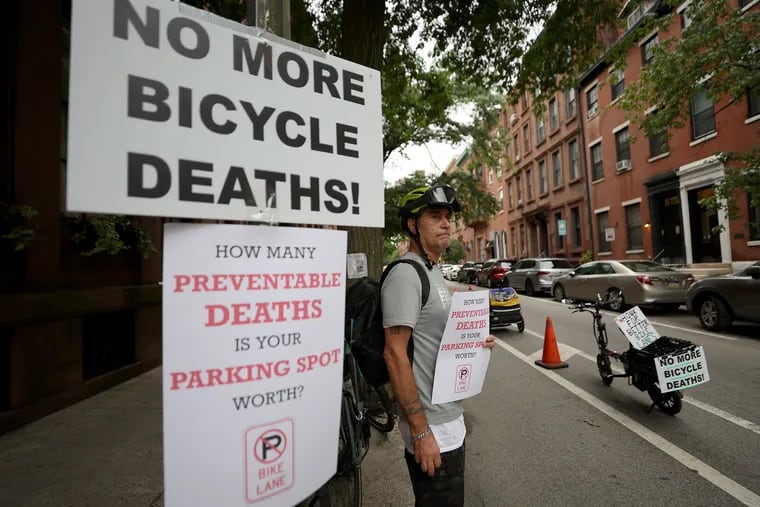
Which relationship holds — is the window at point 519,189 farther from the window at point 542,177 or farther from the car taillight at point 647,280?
the car taillight at point 647,280

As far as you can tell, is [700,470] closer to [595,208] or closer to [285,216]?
[285,216]

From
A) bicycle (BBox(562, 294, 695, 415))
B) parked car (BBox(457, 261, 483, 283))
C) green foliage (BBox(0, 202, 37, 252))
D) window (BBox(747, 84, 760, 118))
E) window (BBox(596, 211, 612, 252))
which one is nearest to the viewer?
bicycle (BBox(562, 294, 695, 415))

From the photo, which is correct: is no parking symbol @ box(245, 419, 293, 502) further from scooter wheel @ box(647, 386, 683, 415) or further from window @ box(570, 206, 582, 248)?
window @ box(570, 206, 582, 248)

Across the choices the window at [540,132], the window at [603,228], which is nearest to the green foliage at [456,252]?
the window at [540,132]

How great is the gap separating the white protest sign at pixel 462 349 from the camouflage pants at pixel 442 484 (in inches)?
10.9

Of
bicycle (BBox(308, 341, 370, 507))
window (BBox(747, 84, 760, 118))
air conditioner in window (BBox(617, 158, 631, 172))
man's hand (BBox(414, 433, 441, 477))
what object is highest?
window (BBox(747, 84, 760, 118))

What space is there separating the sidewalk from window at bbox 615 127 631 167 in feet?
62.9

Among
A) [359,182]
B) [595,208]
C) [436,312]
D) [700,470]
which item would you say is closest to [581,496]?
[700,470]

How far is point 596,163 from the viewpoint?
21.5 m

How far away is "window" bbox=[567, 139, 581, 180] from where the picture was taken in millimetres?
23539

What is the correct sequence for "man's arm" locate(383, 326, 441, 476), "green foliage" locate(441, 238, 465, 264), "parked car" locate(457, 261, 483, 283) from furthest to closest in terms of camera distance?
"green foliage" locate(441, 238, 465, 264), "parked car" locate(457, 261, 483, 283), "man's arm" locate(383, 326, 441, 476)

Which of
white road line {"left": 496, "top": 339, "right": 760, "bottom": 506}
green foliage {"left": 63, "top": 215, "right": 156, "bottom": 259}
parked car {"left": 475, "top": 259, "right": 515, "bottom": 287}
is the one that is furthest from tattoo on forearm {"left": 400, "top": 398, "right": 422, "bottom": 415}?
parked car {"left": 475, "top": 259, "right": 515, "bottom": 287}

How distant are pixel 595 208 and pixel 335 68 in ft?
74.8

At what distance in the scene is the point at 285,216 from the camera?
1.39 meters
